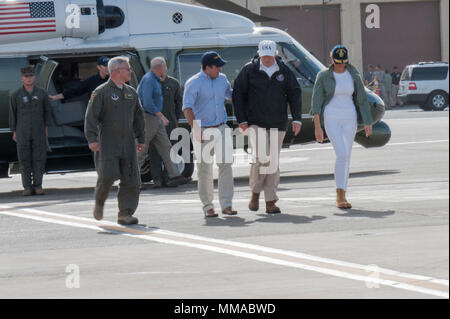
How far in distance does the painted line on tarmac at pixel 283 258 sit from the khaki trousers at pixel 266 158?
5.20 feet

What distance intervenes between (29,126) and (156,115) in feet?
6.16

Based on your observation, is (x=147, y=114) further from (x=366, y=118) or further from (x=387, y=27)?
(x=387, y=27)

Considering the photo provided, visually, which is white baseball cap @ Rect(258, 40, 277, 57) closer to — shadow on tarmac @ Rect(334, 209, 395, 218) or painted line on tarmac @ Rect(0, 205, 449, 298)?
shadow on tarmac @ Rect(334, 209, 395, 218)

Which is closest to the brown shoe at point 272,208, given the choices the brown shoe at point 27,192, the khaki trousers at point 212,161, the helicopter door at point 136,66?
the khaki trousers at point 212,161

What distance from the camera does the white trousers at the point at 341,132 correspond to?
12.8 m

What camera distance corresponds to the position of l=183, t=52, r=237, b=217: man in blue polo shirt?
40.8 ft

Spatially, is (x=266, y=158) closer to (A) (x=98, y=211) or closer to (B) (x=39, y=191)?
(A) (x=98, y=211)

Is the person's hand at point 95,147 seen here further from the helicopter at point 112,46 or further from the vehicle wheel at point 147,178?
the vehicle wheel at point 147,178

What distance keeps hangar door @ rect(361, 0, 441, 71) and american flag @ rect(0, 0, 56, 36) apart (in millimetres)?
38662

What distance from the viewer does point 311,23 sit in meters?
54.3

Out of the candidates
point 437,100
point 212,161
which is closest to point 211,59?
point 212,161

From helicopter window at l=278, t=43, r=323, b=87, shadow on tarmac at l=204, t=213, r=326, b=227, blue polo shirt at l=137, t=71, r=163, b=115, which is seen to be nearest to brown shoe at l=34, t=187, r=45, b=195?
blue polo shirt at l=137, t=71, r=163, b=115
